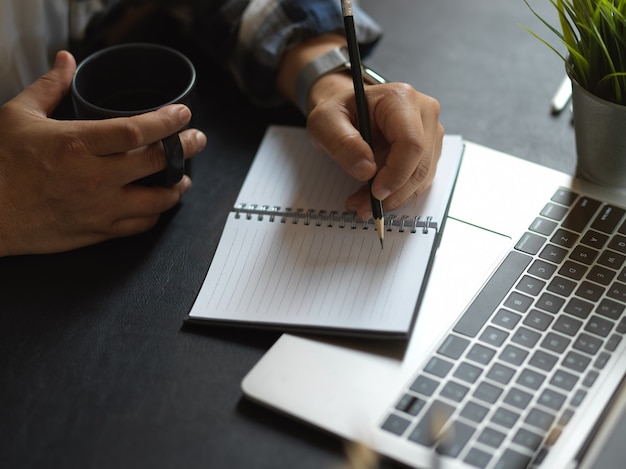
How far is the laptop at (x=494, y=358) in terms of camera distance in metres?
0.54

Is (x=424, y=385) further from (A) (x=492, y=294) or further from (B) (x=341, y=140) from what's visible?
(B) (x=341, y=140)

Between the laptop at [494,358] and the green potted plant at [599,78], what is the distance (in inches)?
1.7

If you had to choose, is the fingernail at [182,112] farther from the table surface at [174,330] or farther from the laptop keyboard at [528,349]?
the laptop keyboard at [528,349]

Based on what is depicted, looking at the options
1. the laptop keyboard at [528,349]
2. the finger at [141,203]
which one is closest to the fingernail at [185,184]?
the finger at [141,203]

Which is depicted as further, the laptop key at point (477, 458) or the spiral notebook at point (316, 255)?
the spiral notebook at point (316, 255)

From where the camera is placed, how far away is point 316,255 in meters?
0.69

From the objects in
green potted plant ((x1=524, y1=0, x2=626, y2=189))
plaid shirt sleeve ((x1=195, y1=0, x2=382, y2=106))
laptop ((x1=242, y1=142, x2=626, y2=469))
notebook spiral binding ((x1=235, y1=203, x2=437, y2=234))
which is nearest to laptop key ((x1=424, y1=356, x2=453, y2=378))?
laptop ((x1=242, y1=142, x2=626, y2=469))

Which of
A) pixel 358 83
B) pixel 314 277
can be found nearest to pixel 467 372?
pixel 314 277

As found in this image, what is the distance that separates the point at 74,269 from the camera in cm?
70

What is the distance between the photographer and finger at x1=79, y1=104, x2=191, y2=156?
25.9 inches

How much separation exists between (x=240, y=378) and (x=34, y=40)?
0.50 m

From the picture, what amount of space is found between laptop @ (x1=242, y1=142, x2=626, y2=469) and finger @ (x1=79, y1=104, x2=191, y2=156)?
219 millimetres

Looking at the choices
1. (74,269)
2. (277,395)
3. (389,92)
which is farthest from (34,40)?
(277,395)

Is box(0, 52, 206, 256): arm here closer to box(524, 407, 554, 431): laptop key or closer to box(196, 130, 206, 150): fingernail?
box(196, 130, 206, 150): fingernail
